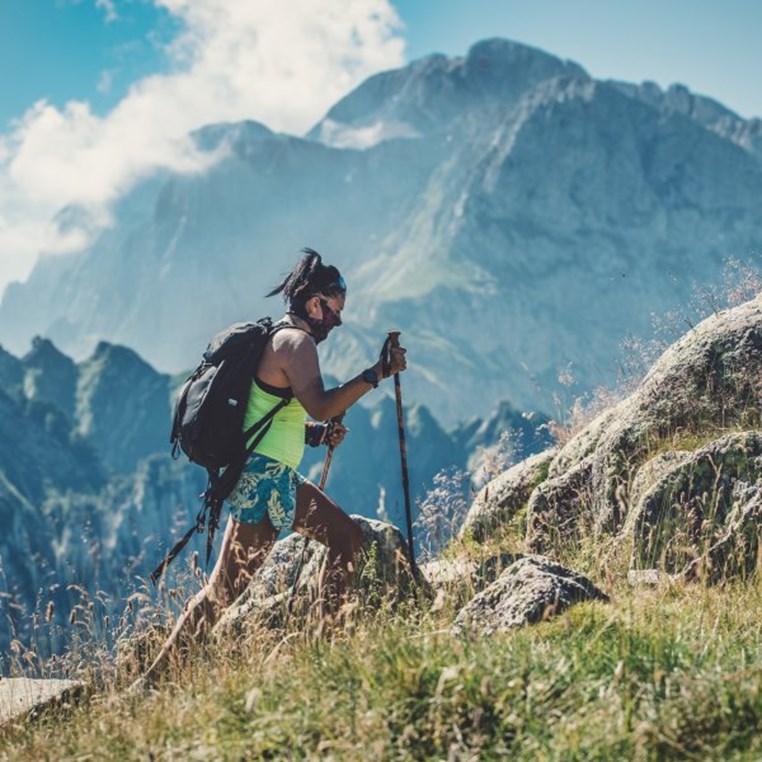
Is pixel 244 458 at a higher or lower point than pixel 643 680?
higher

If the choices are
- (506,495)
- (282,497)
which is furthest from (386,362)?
(506,495)

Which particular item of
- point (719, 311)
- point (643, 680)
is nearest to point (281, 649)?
point (643, 680)

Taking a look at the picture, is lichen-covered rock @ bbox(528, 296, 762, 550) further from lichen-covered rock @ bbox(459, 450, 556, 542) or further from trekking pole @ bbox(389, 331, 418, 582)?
trekking pole @ bbox(389, 331, 418, 582)

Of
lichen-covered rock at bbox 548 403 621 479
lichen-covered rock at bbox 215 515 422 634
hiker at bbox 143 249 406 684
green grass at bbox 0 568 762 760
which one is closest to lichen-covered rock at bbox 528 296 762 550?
lichen-covered rock at bbox 548 403 621 479

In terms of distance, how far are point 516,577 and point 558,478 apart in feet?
11.2

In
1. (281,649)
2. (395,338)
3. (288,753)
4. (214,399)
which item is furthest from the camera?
(395,338)

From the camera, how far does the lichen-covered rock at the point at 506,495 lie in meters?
9.67

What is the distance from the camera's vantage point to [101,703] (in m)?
5.10

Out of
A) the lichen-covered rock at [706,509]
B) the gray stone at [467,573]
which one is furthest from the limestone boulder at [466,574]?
the lichen-covered rock at [706,509]

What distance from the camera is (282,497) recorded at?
20.0ft

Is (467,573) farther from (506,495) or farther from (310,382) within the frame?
(506,495)

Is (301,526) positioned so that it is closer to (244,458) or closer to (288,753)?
(244,458)

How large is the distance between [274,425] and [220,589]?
116cm

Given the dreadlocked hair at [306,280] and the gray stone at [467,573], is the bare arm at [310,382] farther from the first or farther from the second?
the gray stone at [467,573]
